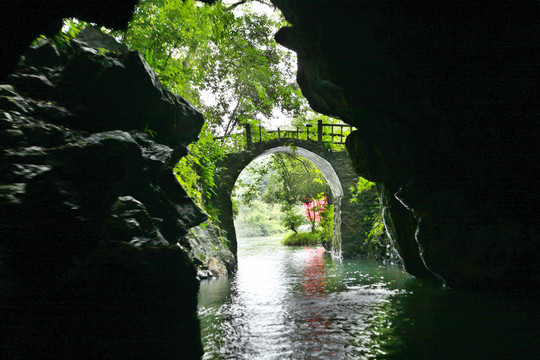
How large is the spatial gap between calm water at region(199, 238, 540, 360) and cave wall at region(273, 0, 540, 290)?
103 centimetres

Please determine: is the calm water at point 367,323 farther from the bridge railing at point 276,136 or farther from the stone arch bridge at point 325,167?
the bridge railing at point 276,136

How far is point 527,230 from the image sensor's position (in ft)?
16.6

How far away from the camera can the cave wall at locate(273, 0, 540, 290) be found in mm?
3918

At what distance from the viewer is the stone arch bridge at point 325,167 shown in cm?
1219

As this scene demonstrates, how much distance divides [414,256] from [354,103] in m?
4.21

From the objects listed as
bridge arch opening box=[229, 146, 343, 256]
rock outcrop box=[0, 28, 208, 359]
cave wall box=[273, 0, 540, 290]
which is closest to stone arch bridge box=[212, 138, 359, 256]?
bridge arch opening box=[229, 146, 343, 256]

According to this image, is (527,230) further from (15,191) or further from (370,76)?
(15,191)

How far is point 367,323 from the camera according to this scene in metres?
4.02

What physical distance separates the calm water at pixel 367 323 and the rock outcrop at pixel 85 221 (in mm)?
638

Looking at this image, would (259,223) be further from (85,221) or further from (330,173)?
(85,221)

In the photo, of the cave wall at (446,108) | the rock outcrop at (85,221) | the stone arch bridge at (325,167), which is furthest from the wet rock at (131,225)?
the stone arch bridge at (325,167)

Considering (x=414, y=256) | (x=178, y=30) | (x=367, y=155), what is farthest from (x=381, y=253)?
(x=178, y=30)

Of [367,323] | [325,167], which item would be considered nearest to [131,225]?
[367,323]

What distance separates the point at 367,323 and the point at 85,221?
362cm
